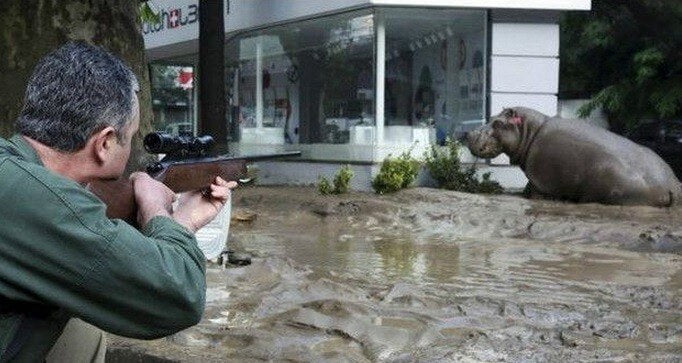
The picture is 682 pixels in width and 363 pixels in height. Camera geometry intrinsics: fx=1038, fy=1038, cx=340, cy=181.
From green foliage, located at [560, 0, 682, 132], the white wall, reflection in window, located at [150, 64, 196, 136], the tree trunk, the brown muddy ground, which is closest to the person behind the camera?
the tree trunk

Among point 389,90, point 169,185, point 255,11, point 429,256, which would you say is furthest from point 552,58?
point 169,185

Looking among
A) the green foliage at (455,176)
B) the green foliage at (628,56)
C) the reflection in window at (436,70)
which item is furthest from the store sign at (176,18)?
the green foliage at (455,176)

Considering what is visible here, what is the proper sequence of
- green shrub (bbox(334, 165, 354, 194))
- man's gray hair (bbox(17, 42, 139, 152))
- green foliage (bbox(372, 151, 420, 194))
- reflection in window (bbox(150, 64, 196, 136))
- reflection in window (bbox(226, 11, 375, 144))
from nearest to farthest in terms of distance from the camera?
man's gray hair (bbox(17, 42, 139, 152)) → green shrub (bbox(334, 165, 354, 194)) → green foliage (bbox(372, 151, 420, 194)) → reflection in window (bbox(226, 11, 375, 144)) → reflection in window (bbox(150, 64, 196, 136))

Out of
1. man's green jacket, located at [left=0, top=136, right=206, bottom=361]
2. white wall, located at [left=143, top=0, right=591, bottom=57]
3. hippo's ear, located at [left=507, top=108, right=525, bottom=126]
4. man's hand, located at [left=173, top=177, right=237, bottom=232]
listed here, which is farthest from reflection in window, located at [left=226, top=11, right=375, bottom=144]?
man's green jacket, located at [left=0, top=136, right=206, bottom=361]

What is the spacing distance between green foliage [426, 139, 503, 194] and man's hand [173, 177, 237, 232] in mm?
13024

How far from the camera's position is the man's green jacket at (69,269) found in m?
2.02

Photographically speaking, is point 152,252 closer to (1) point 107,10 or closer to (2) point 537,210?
(1) point 107,10

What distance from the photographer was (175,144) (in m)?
2.86

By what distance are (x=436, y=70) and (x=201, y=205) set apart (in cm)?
1485

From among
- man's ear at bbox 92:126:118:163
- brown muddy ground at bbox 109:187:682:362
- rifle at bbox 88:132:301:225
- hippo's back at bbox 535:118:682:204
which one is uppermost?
man's ear at bbox 92:126:118:163

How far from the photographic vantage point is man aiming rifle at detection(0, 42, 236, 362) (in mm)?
2021

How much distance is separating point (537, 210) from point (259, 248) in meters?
4.36

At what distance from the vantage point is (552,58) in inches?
680

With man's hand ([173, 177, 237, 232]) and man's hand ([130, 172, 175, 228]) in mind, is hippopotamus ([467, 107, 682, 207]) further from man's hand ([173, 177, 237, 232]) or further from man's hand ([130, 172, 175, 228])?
man's hand ([130, 172, 175, 228])
